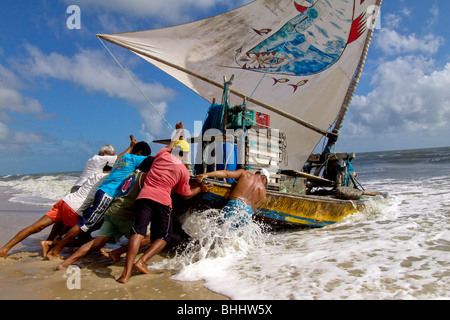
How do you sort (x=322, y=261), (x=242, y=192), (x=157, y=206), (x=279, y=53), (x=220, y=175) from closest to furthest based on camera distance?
(x=157, y=206) → (x=322, y=261) → (x=220, y=175) → (x=242, y=192) → (x=279, y=53)

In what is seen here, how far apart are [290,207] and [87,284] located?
11.4ft

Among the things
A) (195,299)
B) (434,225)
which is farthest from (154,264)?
(434,225)

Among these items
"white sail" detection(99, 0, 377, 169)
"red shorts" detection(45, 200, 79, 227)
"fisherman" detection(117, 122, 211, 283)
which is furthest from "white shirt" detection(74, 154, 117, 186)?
"white sail" detection(99, 0, 377, 169)

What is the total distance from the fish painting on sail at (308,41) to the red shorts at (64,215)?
5.77 metres

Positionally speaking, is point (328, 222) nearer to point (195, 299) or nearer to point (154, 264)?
point (154, 264)

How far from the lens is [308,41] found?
8406 mm

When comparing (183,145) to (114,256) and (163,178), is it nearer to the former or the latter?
(163,178)

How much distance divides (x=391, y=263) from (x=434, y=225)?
2.60 metres

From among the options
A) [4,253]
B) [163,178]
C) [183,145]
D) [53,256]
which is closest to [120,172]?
[163,178]

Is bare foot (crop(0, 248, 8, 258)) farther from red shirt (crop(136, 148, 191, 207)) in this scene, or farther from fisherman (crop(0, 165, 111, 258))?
red shirt (crop(136, 148, 191, 207))

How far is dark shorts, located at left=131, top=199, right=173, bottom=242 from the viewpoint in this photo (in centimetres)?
323

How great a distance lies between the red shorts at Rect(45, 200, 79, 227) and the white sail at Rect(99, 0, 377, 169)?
379 cm

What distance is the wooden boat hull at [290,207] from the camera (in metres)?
4.34

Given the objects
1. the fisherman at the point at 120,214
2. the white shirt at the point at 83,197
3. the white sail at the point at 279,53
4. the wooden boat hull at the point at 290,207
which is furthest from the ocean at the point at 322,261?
the white sail at the point at 279,53
